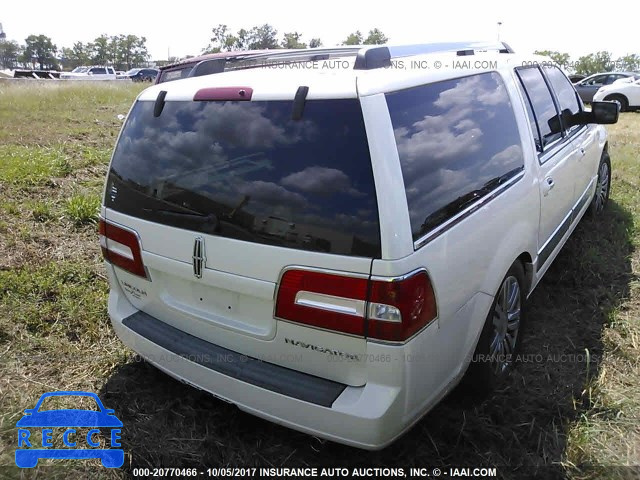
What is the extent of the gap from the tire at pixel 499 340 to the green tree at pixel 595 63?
150 feet

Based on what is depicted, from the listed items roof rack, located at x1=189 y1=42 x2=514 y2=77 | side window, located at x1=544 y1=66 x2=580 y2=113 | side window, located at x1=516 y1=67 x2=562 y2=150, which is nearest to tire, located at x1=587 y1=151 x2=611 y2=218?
side window, located at x1=544 y1=66 x2=580 y2=113

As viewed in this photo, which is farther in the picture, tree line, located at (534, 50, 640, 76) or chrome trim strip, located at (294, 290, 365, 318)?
tree line, located at (534, 50, 640, 76)

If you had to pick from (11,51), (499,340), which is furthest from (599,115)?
(11,51)

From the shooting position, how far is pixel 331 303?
1.93m

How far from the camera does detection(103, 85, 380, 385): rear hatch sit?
1.93m

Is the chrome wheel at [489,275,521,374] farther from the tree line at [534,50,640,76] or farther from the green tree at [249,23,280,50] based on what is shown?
the green tree at [249,23,280,50]

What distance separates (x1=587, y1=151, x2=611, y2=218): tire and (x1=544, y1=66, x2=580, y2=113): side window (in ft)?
3.44

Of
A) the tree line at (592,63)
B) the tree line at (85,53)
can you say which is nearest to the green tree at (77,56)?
the tree line at (85,53)

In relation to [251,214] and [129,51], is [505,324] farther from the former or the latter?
[129,51]

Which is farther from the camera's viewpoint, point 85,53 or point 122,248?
point 85,53

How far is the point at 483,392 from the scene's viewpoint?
2.66 m

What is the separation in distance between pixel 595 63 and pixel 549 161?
46202mm

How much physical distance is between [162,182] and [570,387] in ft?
8.02

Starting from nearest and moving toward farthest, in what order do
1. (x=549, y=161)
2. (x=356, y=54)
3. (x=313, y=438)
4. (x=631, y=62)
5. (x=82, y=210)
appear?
(x=313, y=438) < (x=356, y=54) < (x=549, y=161) < (x=82, y=210) < (x=631, y=62)
